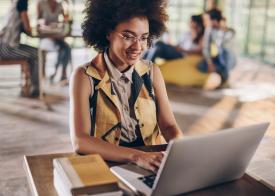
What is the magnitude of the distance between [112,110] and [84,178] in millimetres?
681

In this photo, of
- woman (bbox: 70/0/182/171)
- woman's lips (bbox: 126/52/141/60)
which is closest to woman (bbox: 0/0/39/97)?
woman (bbox: 70/0/182/171)

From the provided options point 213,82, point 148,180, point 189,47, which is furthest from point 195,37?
point 148,180

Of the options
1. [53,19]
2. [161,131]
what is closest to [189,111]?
[53,19]

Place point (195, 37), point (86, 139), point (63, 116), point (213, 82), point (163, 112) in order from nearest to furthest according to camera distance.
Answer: point (86, 139), point (163, 112), point (63, 116), point (195, 37), point (213, 82)

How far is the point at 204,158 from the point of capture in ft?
3.86

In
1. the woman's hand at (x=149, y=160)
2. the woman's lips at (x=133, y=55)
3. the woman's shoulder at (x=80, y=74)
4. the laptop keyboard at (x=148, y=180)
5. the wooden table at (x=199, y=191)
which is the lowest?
the wooden table at (x=199, y=191)

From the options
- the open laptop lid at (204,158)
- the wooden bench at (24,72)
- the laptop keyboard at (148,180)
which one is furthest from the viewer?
the wooden bench at (24,72)

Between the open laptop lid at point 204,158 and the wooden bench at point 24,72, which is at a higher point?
the open laptop lid at point 204,158

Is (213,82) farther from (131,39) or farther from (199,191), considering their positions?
(199,191)

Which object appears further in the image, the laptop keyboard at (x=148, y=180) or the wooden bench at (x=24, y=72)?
the wooden bench at (x=24, y=72)

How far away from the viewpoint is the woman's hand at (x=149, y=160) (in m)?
1.41

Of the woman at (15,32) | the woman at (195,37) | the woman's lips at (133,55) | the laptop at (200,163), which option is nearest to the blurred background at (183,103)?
the woman at (15,32)

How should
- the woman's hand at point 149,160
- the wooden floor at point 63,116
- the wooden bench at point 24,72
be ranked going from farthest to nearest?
the wooden bench at point 24,72 → the wooden floor at point 63,116 → the woman's hand at point 149,160

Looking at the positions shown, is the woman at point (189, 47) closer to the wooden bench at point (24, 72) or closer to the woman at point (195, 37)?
the woman at point (195, 37)
